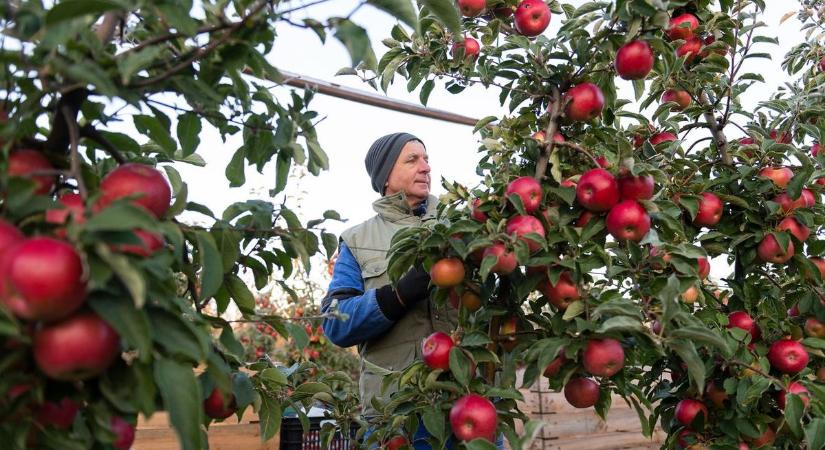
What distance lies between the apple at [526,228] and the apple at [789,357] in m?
0.67

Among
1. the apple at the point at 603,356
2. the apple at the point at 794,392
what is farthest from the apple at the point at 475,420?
the apple at the point at 794,392

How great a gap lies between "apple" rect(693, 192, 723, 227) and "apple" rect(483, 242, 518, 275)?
539 millimetres

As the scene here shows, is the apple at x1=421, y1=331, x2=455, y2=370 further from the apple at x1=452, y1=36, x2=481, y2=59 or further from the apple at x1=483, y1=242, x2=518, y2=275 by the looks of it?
the apple at x1=452, y1=36, x2=481, y2=59

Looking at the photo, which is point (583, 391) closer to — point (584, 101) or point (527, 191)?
point (527, 191)

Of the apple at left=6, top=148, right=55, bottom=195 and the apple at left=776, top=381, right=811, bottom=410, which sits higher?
the apple at left=6, top=148, right=55, bottom=195

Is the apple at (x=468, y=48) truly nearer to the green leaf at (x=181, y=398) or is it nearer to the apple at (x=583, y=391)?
the apple at (x=583, y=391)

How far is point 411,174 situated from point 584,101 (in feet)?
2.63

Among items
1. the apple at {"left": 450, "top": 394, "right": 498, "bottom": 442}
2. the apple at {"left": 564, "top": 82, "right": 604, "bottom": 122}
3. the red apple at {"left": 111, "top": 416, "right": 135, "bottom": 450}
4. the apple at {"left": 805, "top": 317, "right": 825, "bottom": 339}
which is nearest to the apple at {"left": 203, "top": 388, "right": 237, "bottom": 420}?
the red apple at {"left": 111, "top": 416, "right": 135, "bottom": 450}

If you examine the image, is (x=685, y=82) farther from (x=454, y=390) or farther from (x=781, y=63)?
(x=454, y=390)

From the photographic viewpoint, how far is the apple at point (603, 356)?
1.18 metres

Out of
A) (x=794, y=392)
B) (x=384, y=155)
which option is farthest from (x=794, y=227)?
(x=384, y=155)

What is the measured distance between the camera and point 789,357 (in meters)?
1.53

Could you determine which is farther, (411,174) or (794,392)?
(411,174)

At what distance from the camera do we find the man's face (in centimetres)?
209
